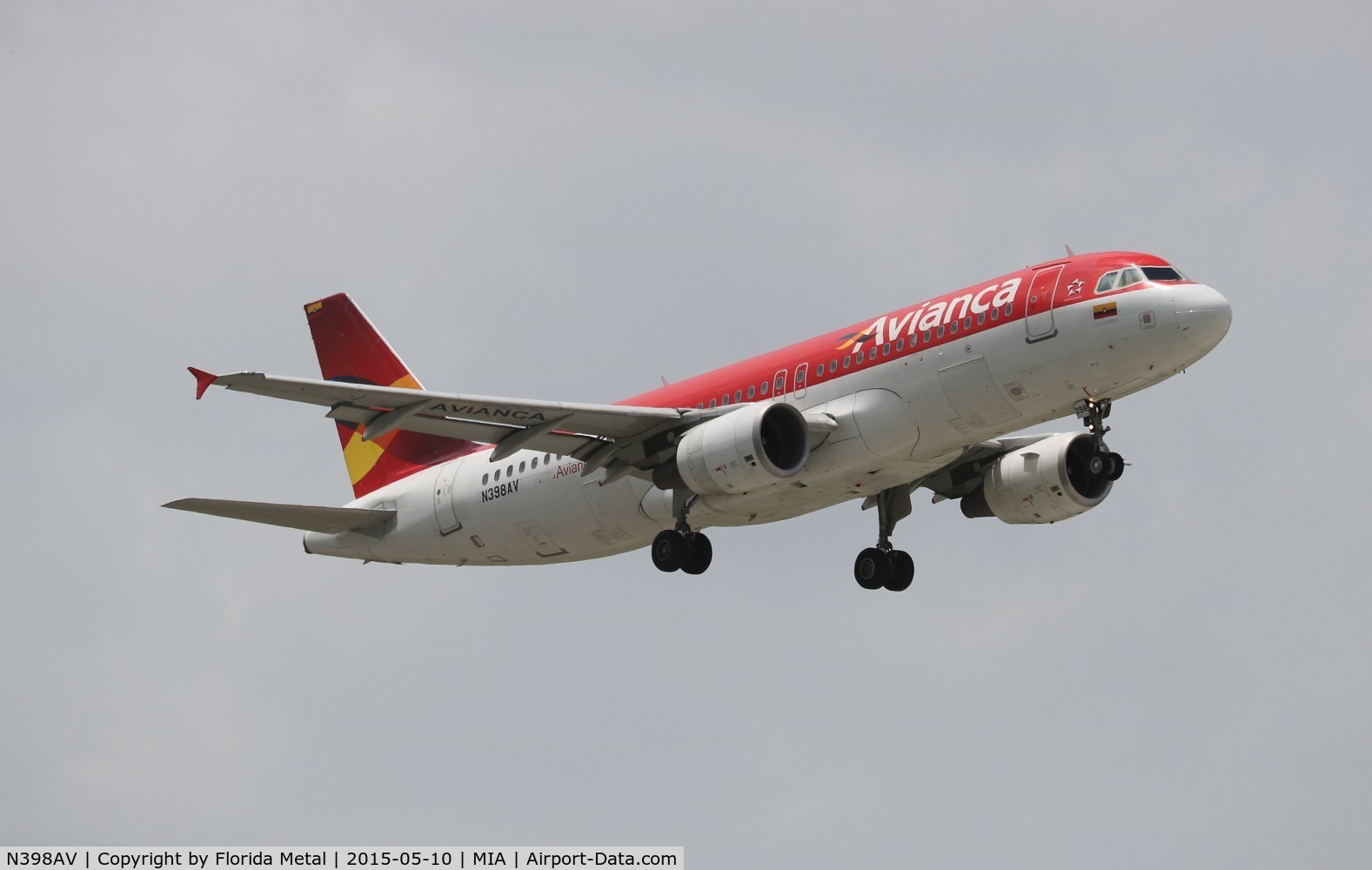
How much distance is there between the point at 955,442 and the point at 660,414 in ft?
21.0

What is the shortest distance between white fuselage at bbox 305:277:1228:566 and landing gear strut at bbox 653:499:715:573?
0.40 m

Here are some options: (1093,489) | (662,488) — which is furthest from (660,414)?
(1093,489)

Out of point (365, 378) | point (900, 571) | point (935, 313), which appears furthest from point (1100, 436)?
point (365, 378)

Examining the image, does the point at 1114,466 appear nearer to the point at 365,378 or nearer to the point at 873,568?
the point at 873,568

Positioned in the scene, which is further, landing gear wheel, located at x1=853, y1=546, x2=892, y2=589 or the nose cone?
landing gear wheel, located at x1=853, y1=546, x2=892, y2=589

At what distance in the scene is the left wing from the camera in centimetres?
3678

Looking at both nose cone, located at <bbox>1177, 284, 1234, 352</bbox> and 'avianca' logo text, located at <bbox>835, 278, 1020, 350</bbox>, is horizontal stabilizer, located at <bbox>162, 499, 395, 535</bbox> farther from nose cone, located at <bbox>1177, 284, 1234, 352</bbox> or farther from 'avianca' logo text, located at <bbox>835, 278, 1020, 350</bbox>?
nose cone, located at <bbox>1177, 284, 1234, 352</bbox>

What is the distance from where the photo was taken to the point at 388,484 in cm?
4988

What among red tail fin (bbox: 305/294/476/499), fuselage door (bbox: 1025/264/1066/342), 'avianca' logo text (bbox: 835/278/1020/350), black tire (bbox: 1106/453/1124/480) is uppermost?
red tail fin (bbox: 305/294/476/499)

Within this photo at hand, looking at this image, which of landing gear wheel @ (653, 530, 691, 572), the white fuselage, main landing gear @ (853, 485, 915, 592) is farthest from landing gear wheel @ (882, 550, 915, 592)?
landing gear wheel @ (653, 530, 691, 572)

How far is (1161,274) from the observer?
3728 cm

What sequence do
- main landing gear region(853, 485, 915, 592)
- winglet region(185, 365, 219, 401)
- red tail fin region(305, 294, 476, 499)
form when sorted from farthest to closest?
1. red tail fin region(305, 294, 476, 499)
2. main landing gear region(853, 485, 915, 592)
3. winglet region(185, 365, 219, 401)

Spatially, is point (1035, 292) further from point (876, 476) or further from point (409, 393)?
point (409, 393)

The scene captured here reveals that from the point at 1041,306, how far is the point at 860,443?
476 cm
